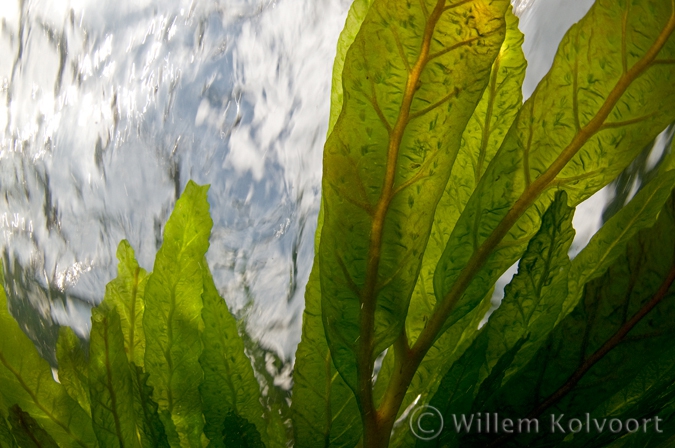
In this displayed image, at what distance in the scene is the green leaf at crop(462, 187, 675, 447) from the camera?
1.80 feet

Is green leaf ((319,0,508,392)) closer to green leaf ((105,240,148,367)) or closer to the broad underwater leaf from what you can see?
the broad underwater leaf

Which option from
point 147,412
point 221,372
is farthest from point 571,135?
point 147,412

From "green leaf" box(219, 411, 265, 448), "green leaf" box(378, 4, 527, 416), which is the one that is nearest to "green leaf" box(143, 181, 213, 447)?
"green leaf" box(219, 411, 265, 448)

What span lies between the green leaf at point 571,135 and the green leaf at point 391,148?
8 cm

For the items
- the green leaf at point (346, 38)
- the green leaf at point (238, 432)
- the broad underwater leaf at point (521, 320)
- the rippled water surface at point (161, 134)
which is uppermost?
the rippled water surface at point (161, 134)

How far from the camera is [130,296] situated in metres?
0.85

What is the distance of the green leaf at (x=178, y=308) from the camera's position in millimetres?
750

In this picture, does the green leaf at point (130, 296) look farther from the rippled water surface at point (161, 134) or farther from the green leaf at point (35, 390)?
the rippled water surface at point (161, 134)

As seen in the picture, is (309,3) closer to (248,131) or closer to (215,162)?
(248,131)

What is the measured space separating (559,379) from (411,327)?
212 mm

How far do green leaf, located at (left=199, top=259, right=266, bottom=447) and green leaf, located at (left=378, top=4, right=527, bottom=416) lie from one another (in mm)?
280

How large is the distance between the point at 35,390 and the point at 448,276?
0.72 m

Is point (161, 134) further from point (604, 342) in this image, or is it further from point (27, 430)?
point (604, 342)

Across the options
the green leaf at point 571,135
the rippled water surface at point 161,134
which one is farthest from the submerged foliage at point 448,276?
the rippled water surface at point 161,134
